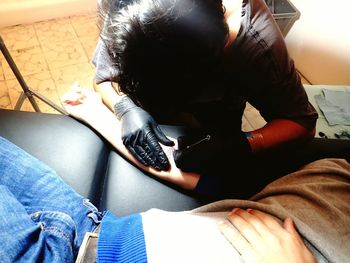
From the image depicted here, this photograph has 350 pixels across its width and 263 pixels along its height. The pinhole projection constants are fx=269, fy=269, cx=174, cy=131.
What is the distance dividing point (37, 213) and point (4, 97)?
47.8 inches

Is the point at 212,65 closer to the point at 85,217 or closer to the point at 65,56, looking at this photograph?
the point at 85,217

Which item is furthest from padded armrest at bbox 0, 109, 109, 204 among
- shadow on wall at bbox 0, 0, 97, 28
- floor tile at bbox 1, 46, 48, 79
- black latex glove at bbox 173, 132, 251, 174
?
shadow on wall at bbox 0, 0, 97, 28

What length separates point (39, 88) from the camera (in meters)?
1.62

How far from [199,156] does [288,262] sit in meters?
0.38

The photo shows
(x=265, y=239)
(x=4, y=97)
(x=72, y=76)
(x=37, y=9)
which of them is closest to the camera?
(x=265, y=239)

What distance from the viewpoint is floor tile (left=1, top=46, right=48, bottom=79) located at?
5.62 ft

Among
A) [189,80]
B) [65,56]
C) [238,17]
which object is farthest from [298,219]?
[65,56]

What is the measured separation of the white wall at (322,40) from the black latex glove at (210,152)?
3.63ft

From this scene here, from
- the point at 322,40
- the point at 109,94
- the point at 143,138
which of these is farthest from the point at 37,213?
the point at 322,40

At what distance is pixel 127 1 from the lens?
0.67 meters

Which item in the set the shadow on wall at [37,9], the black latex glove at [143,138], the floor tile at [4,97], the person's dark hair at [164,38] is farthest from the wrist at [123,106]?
the shadow on wall at [37,9]

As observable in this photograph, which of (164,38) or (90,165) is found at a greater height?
(164,38)

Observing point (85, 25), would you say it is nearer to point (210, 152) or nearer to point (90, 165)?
point (90, 165)

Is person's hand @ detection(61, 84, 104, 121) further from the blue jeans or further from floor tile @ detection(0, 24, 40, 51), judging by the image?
floor tile @ detection(0, 24, 40, 51)
